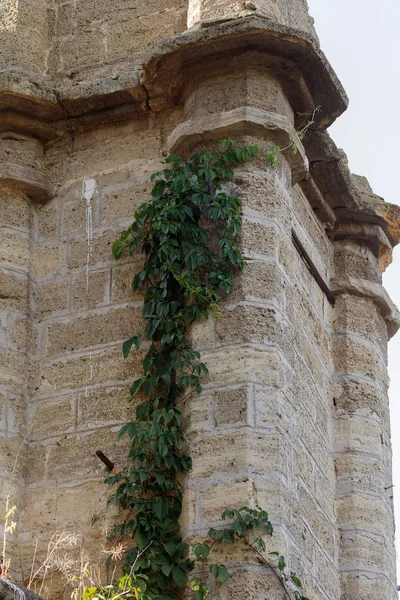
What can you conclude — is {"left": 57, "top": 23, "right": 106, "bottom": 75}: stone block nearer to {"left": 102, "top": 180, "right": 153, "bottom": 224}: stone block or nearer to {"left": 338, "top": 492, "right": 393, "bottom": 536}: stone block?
{"left": 102, "top": 180, "right": 153, "bottom": 224}: stone block

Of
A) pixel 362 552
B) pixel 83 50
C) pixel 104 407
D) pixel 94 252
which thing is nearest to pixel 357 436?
pixel 362 552

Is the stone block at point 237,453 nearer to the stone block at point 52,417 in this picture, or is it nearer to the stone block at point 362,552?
the stone block at point 52,417

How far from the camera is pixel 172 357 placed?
674 centimetres

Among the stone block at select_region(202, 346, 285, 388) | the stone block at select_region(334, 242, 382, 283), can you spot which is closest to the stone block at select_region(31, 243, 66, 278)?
the stone block at select_region(202, 346, 285, 388)

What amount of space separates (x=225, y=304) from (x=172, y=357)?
1.06 ft

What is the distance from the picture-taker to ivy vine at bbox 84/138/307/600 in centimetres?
624

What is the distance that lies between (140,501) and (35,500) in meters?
0.60

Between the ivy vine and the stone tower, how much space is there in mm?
78

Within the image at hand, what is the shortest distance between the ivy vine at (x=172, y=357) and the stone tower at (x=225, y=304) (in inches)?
3.1

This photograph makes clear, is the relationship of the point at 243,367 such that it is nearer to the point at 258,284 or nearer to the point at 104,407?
the point at 258,284

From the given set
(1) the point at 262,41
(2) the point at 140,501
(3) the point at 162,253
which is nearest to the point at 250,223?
(3) the point at 162,253

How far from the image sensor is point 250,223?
6965 mm

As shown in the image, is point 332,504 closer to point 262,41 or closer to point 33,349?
point 33,349

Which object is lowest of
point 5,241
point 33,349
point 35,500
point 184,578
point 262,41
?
point 184,578
